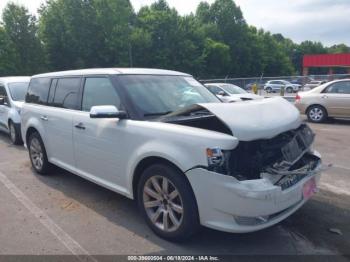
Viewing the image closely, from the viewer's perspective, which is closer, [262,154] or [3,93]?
[262,154]

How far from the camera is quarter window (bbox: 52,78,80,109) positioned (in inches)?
204

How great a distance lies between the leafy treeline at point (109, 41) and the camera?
3819 cm

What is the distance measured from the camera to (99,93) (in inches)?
186

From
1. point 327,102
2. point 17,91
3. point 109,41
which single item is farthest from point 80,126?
point 109,41

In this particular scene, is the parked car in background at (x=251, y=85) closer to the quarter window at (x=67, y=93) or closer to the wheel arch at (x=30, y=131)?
the wheel arch at (x=30, y=131)

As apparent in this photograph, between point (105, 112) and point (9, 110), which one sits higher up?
point (105, 112)

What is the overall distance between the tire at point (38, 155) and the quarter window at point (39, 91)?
1.86ft

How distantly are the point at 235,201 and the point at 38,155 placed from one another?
13.4ft

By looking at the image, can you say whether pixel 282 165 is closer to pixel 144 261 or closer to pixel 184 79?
pixel 144 261

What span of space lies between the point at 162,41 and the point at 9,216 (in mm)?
58614

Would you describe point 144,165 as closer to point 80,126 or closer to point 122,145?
point 122,145

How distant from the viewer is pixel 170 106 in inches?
177

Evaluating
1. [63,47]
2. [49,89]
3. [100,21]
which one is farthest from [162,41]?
[49,89]

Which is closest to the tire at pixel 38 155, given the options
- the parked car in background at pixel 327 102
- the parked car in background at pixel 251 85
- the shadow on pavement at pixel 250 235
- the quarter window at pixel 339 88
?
the shadow on pavement at pixel 250 235
